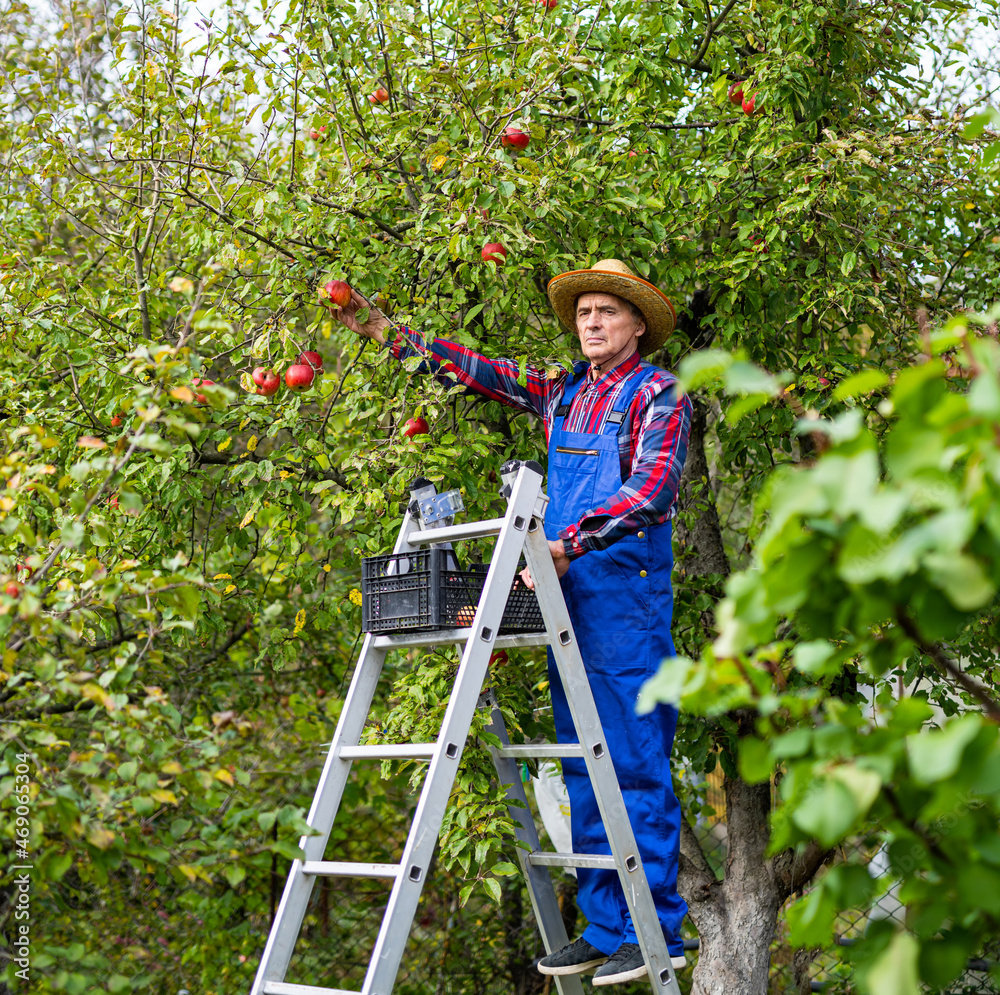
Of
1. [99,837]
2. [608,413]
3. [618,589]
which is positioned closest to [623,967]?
[618,589]

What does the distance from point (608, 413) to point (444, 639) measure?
86cm

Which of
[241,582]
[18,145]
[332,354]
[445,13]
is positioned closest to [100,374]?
[241,582]

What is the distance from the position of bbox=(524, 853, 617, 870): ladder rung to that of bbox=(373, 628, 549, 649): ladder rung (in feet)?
1.85

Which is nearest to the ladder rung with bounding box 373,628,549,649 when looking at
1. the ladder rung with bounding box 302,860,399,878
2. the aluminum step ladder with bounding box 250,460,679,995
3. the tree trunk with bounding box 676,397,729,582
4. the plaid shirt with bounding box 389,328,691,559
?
the aluminum step ladder with bounding box 250,460,679,995

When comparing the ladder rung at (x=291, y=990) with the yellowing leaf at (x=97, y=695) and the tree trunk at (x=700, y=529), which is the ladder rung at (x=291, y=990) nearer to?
the yellowing leaf at (x=97, y=695)

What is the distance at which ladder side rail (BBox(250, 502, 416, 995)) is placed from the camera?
7.73ft

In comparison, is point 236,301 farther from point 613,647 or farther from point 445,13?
point 613,647

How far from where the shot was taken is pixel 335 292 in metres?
2.94

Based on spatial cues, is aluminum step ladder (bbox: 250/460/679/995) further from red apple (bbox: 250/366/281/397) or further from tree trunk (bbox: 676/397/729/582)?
tree trunk (bbox: 676/397/729/582)

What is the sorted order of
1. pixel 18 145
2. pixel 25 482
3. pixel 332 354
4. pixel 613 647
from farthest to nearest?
pixel 332 354 → pixel 18 145 → pixel 613 647 → pixel 25 482

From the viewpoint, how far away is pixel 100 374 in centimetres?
328

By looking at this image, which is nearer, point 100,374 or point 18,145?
point 100,374

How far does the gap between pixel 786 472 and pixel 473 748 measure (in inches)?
76.1

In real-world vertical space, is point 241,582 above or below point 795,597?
above
